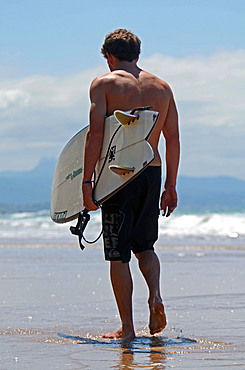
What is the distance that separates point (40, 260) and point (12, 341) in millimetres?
5621

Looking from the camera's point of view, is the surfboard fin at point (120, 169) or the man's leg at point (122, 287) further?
the man's leg at point (122, 287)

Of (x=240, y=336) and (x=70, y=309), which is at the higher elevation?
(x=240, y=336)

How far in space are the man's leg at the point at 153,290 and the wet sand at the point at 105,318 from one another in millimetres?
95

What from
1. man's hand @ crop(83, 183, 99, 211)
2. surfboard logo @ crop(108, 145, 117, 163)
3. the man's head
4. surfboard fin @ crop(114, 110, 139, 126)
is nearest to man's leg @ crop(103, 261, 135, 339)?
man's hand @ crop(83, 183, 99, 211)

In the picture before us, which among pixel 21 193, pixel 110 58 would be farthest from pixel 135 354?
pixel 21 193

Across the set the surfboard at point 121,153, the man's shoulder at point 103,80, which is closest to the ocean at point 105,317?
the surfboard at point 121,153

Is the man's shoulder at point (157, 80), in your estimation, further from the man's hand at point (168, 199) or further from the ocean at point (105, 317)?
the ocean at point (105, 317)

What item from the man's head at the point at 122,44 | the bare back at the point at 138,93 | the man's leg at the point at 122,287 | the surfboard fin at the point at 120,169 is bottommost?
the man's leg at the point at 122,287

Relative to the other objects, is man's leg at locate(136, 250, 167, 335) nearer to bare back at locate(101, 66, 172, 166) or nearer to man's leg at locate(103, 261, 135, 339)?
man's leg at locate(103, 261, 135, 339)

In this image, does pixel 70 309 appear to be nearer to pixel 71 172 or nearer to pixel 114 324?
pixel 114 324

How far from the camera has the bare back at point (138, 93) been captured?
4.20m

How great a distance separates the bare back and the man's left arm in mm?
49

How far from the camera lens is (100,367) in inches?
127

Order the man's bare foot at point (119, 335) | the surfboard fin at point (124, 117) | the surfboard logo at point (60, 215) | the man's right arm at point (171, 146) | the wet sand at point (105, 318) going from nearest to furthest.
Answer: the wet sand at point (105, 318)
the surfboard fin at point (124, 117)
the man's bare foot at point (119, 335)
the man's right arm at point (171, 146)
the surfboard logo at point (60, 215)
